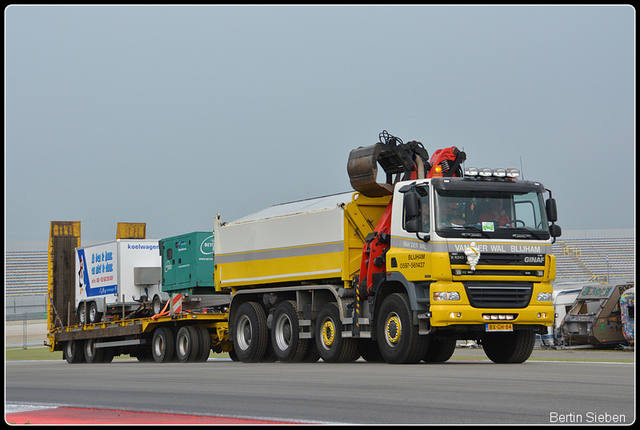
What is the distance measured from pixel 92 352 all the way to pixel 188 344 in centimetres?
624

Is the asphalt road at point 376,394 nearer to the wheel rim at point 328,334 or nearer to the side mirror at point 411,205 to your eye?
the side mirror at point 411,205

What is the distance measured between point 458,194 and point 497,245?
3.64 feet

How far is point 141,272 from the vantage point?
25.4 meters

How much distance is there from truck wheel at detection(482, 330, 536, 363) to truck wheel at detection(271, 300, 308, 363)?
13.0 ft

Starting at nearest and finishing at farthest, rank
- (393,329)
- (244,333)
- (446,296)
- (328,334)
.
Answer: (446,296), (393,329), (328,334), (244,333)

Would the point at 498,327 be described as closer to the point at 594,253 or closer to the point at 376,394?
the point at 376,394

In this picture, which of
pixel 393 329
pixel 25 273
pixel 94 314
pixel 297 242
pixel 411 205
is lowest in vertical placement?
pixel 393 329

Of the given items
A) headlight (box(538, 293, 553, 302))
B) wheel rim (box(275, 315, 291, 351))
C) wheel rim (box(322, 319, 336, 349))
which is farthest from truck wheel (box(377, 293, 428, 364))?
wheel rim (box(275, 315, 291, 351))

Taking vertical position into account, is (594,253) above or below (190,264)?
above

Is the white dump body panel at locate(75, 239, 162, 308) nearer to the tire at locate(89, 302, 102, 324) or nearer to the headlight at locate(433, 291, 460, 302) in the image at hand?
the tire at locate(89, 302, 102, 324)

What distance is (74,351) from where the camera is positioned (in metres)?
27.3

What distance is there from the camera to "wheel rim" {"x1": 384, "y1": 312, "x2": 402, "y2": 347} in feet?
50.6

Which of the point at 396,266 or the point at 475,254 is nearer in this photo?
the point at 475,254

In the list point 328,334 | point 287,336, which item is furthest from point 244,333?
point 328,334
